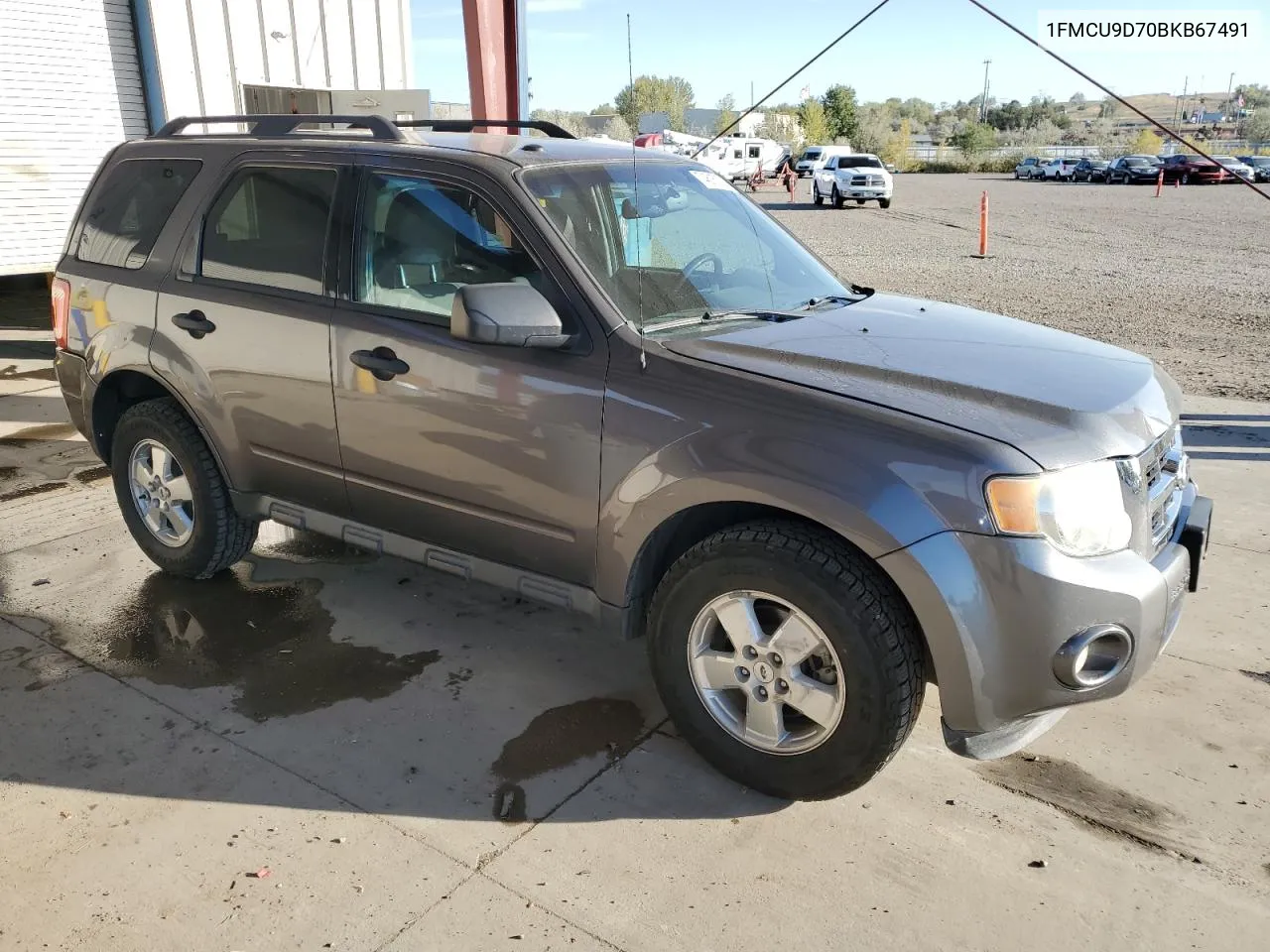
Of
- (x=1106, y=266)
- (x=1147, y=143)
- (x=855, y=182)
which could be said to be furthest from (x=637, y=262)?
(x=1147, y=143)

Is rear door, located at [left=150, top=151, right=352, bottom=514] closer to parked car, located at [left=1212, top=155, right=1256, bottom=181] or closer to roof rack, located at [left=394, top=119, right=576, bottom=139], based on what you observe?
roof rack, located at [left=394, top=119, right=576, bottom=139]

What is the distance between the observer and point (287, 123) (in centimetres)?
426

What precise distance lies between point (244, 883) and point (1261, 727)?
317cm

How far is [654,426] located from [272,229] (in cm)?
188

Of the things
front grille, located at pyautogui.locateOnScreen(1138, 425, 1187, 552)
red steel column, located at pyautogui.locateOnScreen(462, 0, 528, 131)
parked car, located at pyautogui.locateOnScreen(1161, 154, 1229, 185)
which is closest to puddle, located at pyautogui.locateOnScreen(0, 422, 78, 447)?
red steel column, located at pyautogui.locateOnScreen(462, 0, 528, 131)

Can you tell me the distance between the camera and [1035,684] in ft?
8.70

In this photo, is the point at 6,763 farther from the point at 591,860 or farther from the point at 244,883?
the point at 591,860

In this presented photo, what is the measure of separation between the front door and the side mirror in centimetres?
10

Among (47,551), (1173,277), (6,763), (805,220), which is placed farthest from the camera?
(805,220)

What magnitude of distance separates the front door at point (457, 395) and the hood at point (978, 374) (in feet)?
1.53

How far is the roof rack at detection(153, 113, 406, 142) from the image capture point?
387 cm

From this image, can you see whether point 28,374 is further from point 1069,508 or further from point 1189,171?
point 1189,171

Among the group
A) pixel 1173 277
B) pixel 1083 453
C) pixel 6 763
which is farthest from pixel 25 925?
pixel 1173 277

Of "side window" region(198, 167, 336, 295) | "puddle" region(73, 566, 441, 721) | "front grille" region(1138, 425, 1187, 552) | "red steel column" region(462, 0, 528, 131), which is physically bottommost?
"puddle" region(73, 566, 441, 721)
